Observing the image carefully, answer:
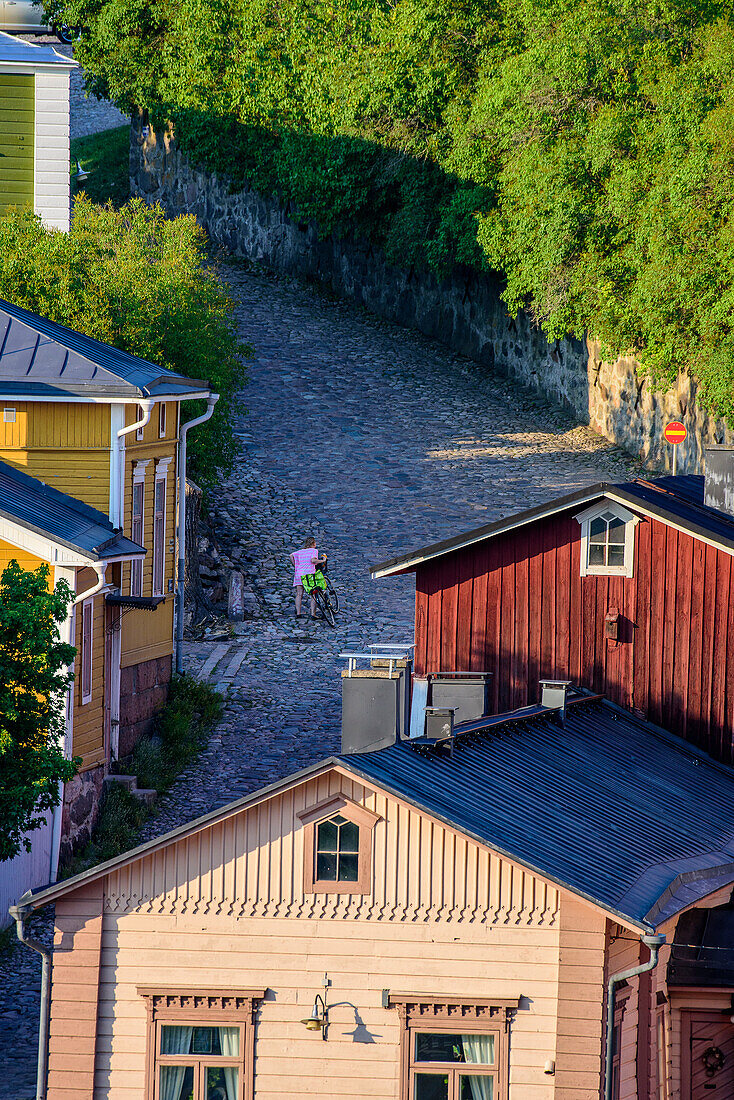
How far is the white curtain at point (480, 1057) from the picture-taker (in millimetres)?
12016

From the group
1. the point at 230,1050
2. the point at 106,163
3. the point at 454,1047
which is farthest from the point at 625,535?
the point at 106,163

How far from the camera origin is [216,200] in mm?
53219

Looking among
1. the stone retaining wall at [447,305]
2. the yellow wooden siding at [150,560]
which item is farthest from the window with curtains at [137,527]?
the stone retaining wall at [447,305]

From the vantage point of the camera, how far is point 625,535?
18.0 metres

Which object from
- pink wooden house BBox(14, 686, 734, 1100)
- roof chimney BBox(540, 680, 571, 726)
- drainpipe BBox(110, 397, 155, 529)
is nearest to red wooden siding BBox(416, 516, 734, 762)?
roof chimney BBox(540, 680, 571, 726)

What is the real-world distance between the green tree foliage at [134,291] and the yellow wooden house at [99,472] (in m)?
4.43

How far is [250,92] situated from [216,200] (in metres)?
5.06

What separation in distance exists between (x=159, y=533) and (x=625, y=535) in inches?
316

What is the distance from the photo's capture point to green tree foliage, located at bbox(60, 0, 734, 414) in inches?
1298

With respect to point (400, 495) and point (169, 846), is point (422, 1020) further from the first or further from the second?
point (400, 495)

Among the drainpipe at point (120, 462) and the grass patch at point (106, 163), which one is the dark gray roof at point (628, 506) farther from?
the grass patch at point (106, 163)

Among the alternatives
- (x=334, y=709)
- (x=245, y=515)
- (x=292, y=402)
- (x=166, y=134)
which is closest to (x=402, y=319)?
(x=292, y=402)

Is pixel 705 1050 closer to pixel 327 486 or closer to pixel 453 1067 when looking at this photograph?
pixel 453 1067

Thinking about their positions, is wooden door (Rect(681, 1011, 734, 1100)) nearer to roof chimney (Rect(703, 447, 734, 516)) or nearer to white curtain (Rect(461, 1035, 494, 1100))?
white curtain (Rect(461, 1035, 494, 1100))
